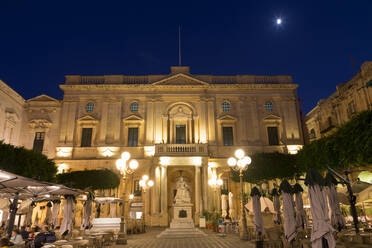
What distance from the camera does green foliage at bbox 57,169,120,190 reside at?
2609 cm

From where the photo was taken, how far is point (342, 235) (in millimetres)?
11375

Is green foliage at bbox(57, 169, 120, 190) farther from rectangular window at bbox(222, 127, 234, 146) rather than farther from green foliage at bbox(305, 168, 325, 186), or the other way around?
green foliage at bbox(305, 168, 325, 186)

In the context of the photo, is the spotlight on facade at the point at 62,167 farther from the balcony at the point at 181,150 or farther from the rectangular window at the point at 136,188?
the balcony at the point at 181,150

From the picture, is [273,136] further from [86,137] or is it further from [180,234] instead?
[86,137]

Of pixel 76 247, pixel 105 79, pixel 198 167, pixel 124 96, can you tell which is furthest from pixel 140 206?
pixel 76 247

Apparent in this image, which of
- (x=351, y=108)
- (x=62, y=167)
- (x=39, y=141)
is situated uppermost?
(x=351, y=108)

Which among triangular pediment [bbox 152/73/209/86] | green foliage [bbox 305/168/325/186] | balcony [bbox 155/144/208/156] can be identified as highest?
triangular pediment [bbox 152/73/209/86]

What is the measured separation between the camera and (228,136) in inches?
1240

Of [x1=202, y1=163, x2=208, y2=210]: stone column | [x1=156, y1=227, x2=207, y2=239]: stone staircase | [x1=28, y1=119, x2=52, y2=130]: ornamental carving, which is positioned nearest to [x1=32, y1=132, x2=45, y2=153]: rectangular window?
[x1=28, y1=119, x2=52, y2=130]: ornamental carving

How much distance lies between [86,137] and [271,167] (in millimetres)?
19491

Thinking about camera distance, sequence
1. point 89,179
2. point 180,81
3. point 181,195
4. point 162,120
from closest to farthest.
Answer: point 181,195 → point 89,179 → point 162,120 → point 180,81

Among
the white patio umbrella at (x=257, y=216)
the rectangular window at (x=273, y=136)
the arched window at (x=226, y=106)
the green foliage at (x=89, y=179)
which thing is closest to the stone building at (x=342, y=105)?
the rectangular window at (x=273, y=136)

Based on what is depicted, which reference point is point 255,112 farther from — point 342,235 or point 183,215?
point 342,235

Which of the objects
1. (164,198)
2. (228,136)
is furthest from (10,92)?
(228,136)
